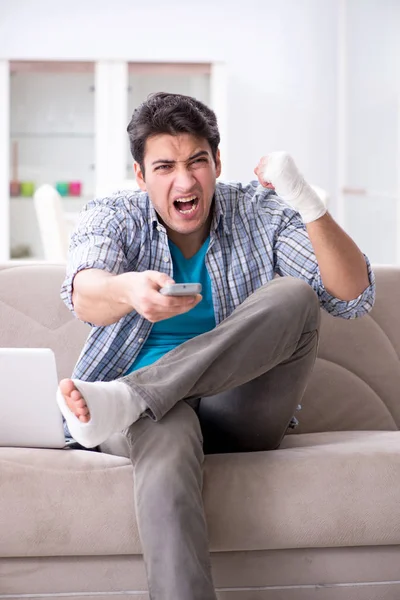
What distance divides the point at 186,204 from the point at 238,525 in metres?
0.66

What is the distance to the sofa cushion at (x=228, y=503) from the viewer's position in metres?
1.58

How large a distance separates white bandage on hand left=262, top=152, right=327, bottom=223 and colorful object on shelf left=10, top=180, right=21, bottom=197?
4.65m

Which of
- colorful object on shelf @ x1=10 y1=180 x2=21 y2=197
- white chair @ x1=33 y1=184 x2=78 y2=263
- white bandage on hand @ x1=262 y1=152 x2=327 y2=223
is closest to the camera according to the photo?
white bandage on hand @ x1=262 y1=152 x2=327 y2=223

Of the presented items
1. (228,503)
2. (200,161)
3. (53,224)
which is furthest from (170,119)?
(53,224)

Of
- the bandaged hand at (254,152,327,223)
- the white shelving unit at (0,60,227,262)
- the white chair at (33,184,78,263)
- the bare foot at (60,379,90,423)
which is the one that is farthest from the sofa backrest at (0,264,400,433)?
the white shelving unit at (0,60,227,262)

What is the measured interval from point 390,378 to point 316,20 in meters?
4.77

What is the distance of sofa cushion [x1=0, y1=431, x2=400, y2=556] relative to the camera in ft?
5.17

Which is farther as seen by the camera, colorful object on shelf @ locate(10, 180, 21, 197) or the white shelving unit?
colorful object on shelf @ locate(10, 180, 21, 197)

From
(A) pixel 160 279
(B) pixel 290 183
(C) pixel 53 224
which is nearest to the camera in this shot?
(A) pixel 160 279

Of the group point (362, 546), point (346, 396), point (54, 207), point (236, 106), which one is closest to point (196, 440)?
point (362, 546)

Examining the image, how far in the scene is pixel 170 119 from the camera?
6.00 feet

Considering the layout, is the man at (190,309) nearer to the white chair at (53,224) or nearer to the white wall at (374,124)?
the white chair at (53,224)

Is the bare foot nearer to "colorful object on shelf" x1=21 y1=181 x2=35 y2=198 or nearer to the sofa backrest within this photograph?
the sofa backrest

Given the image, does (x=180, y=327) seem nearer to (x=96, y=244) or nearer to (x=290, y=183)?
(x=96, y=244)
